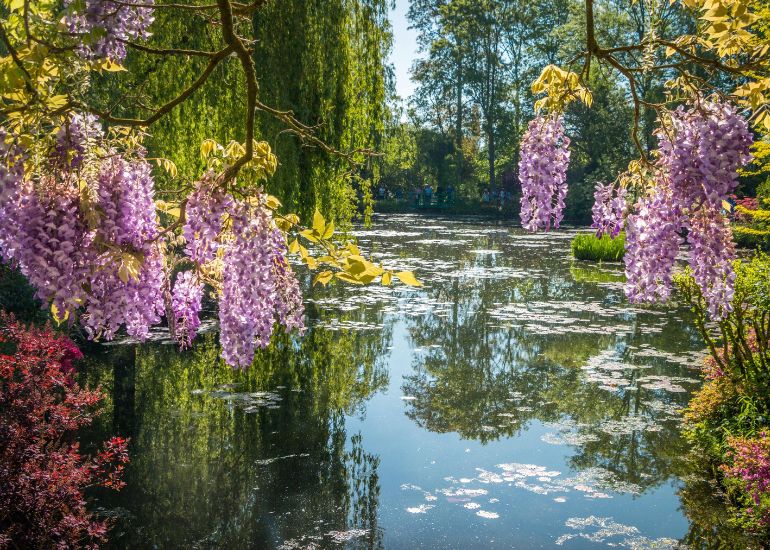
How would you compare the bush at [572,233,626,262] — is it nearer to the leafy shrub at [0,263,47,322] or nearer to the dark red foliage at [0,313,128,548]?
the leafy shrub at [0,263,47,322]

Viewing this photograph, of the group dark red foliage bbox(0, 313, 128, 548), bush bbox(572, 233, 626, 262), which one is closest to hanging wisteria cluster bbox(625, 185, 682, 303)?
dark red foliage bbox(0, 313, 128, 548)

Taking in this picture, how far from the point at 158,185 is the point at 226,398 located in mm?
2665

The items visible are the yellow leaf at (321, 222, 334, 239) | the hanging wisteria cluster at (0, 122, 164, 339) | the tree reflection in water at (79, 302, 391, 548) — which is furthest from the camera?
the tree reflection in water at (79, 302, 391, 548)

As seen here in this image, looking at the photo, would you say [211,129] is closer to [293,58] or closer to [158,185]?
[293,58]

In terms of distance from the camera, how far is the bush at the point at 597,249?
53.9 feet

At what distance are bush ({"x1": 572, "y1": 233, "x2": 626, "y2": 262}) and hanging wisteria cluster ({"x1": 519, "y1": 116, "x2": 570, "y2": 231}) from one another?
44.0ft

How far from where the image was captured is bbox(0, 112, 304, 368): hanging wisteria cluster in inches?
83.3

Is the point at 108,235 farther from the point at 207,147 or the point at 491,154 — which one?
the point at 491,154

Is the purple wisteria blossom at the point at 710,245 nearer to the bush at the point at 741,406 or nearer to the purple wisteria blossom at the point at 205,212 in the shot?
the purple wisteria blossom at the point at 205,212

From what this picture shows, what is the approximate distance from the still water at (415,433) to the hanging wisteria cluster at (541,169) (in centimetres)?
221

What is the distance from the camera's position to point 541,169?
133 inches

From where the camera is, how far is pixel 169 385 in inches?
296

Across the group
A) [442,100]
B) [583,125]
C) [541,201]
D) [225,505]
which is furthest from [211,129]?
[442,100]

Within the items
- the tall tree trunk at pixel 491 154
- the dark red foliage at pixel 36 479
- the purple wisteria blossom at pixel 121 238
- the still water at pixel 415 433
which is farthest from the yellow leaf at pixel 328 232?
the tall tree trunk at pixel 491 154
